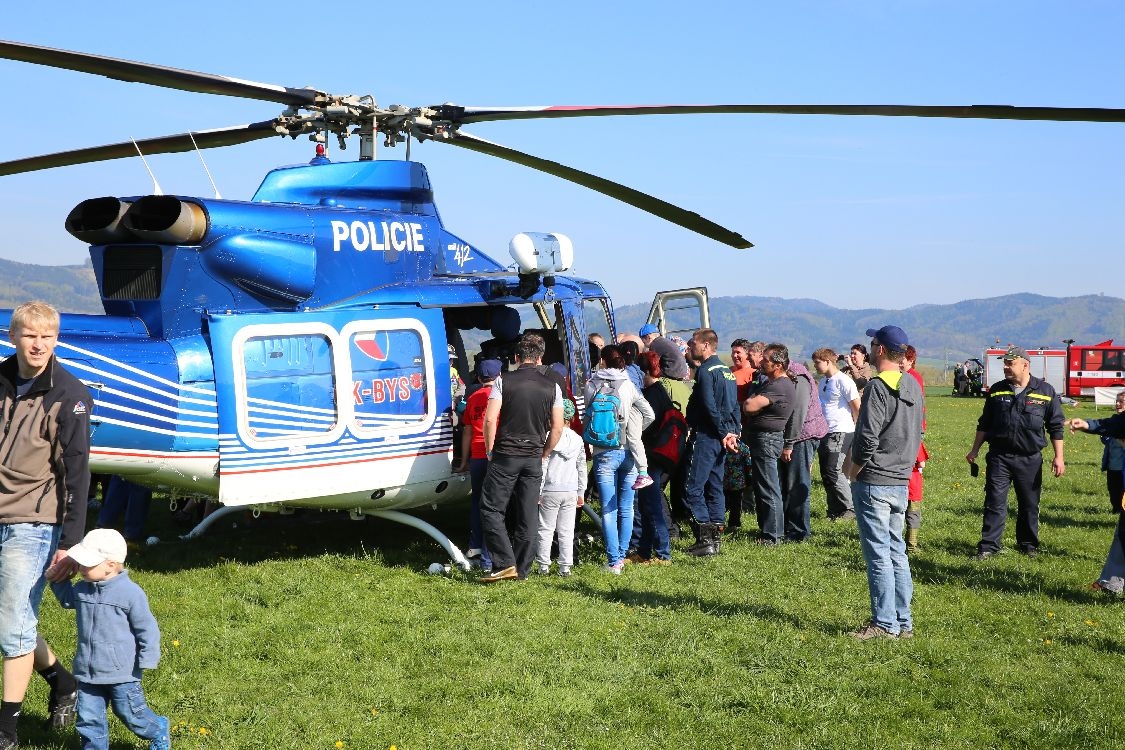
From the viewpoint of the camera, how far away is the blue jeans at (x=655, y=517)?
28.4 feet

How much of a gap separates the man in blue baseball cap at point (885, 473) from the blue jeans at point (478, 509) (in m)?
2.91

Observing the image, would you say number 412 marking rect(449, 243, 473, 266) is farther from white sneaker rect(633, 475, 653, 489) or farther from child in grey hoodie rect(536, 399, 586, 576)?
white sneaker rect(633, 475, 653, 489)

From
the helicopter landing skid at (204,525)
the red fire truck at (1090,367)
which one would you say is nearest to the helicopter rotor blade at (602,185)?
the helicopter landing skid at (204,525)

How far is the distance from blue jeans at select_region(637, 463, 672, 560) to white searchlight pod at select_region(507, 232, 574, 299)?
1.88 metres

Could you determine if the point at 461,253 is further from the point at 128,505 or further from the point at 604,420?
the point at 128,505

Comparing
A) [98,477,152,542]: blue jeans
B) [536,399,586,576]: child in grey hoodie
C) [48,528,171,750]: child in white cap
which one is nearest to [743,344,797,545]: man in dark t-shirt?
[536,399,586,576]: child in grey hoodie

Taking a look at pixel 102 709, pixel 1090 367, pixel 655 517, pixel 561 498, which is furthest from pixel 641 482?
pixel 1090 367

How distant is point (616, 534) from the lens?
833 cm

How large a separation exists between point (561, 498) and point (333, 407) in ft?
6.22

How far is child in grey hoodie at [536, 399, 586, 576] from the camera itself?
26.8 feet

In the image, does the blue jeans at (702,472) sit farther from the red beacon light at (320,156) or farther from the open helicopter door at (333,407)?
the red beacon light at (320,156)

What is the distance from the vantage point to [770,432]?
9508 mm

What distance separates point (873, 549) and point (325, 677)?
3390 millimetres

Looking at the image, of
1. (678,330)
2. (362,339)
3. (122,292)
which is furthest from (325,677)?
(678,330)
